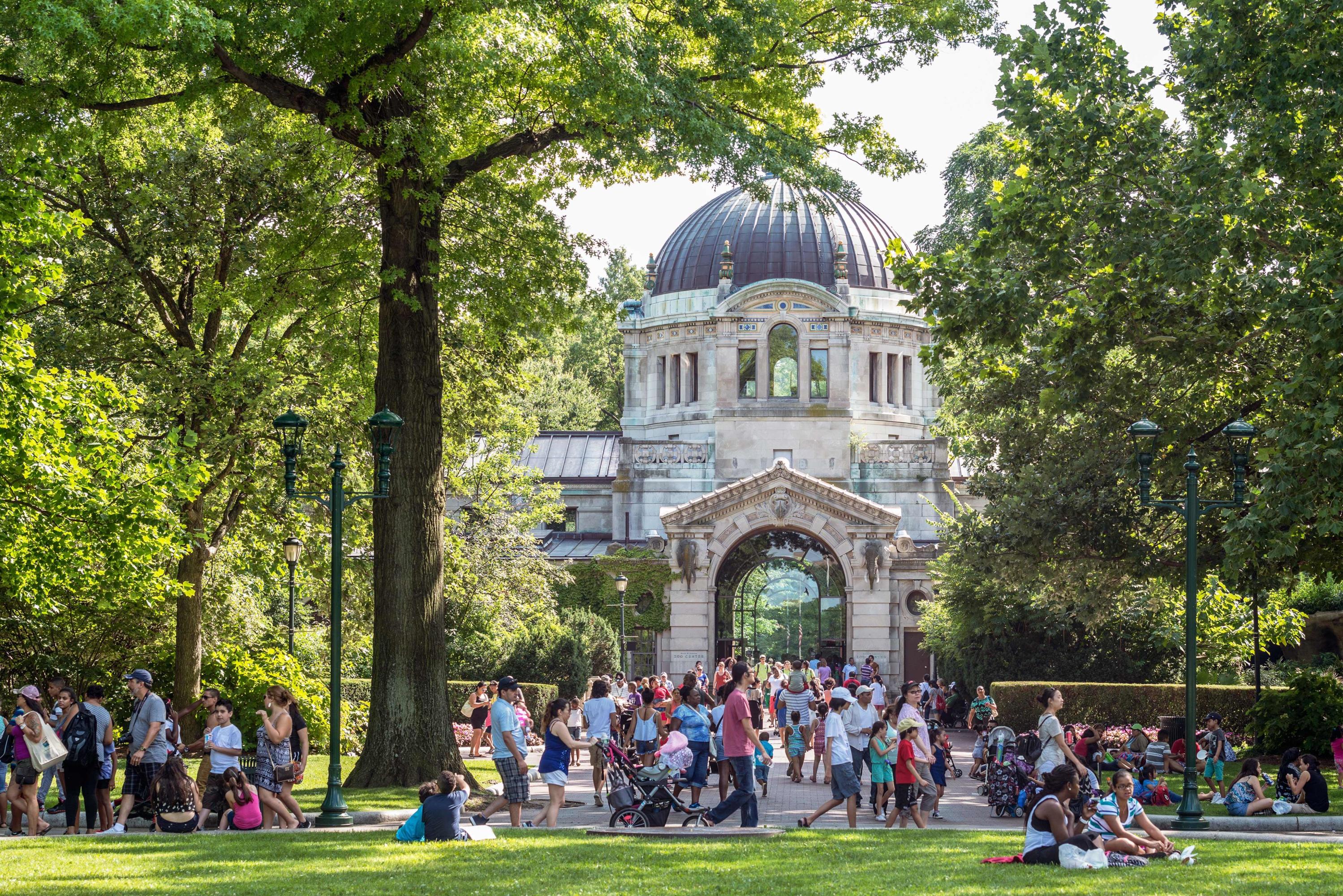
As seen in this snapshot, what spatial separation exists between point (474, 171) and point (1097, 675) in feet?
83.8

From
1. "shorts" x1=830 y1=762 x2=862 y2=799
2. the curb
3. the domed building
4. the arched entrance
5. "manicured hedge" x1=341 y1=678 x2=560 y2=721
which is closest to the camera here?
"shorts" x1=830 y1=762 x2=862 y2=799

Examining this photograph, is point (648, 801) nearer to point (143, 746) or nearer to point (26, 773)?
point (143, 746)

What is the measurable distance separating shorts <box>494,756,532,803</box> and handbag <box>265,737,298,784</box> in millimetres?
2233

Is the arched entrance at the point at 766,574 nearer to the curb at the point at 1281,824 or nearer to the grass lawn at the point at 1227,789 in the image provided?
the grass lawn at the point at 1227,789

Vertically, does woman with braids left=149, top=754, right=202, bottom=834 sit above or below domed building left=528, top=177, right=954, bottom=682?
below

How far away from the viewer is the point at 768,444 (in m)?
58.8

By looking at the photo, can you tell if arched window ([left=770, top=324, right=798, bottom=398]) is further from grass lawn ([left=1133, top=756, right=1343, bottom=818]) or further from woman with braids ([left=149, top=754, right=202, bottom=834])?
woman with braids ([left=149, top=754, right=202, bottom=834])

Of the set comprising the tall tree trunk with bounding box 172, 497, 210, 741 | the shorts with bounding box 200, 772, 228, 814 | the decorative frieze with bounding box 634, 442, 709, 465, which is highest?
the decorative frieze with bounding box 634, 442, 709, 465

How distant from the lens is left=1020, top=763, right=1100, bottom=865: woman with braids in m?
13.5

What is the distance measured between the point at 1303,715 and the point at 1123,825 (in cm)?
1263

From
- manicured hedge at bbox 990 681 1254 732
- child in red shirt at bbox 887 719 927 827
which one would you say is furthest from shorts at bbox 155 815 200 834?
manicured hedge at bbox 990 681 1254 732

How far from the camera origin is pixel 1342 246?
62.1 feet

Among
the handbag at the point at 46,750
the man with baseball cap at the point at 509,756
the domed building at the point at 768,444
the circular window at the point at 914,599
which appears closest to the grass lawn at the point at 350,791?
the man with baseball cap at the point at 509,756

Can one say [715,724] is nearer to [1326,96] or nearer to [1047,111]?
[1047,111]
